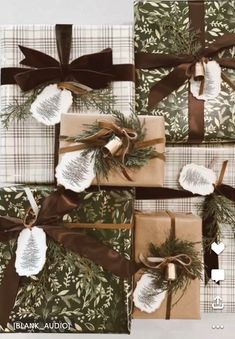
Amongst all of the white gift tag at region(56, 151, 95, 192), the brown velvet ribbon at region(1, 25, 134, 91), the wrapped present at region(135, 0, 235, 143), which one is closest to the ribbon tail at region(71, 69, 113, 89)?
the brown velvet ribbon at region(1, 25, 134, 91)

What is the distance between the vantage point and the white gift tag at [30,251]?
1226mm

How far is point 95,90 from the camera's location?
4.47ft

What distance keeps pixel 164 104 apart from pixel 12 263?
58 cm

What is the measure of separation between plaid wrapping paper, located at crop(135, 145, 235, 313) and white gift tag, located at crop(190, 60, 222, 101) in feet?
0.46

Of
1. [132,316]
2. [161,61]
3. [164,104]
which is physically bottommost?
[132,316]

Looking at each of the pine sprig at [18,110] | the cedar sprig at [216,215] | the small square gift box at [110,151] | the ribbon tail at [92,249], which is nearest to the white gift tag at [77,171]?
the small square gift box at [110,151]

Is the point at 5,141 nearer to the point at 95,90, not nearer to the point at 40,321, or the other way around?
the point at 95,90

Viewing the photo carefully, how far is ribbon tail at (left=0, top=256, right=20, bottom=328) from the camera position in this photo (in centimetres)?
124

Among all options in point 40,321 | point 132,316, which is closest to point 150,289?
point 132,316

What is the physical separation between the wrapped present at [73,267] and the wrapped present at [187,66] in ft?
0.99

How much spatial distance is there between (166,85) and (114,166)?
0.31m

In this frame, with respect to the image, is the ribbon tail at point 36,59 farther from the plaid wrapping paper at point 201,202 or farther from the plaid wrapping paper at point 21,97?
the plaid wrapping paper at point 201,202

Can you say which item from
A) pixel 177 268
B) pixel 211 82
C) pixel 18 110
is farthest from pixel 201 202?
pixel 18 110

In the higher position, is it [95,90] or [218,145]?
[95,90]
